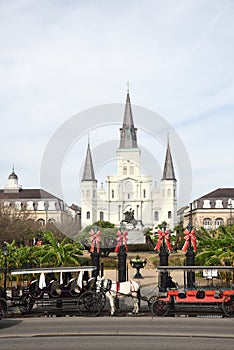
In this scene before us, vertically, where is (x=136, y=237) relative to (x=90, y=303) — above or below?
above

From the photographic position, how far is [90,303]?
17.4m

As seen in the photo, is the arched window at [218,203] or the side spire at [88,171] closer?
the side spire at [88,171]

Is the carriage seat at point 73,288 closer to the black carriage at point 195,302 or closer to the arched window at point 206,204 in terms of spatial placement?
the black carriage at point 195,302

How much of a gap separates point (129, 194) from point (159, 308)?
9040 centimetres

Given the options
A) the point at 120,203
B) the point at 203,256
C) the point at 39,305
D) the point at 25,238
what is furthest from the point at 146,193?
the point at 39,305

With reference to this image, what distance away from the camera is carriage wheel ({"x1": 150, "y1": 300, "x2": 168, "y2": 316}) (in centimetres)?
1692

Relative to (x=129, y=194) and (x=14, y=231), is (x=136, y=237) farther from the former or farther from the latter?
(x=129, y=194)

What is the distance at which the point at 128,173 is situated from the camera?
110 metres

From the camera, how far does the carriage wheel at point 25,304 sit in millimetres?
17922

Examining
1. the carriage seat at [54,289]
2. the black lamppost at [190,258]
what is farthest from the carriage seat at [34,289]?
the black lamppost at [190,258]

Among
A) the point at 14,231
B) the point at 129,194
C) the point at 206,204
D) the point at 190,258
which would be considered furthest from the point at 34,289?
the point at 206,204
